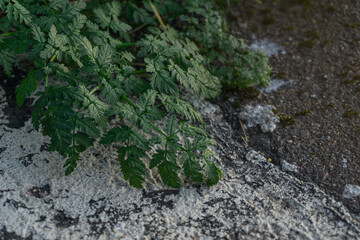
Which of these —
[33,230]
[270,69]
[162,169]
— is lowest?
[33,230]

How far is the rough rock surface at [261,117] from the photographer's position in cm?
259

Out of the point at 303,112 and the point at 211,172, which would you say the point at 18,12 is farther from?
the point at 303,112

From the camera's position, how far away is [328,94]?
2.77 m

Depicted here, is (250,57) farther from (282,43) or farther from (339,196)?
(339,196)

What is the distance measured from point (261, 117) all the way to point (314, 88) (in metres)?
0.48

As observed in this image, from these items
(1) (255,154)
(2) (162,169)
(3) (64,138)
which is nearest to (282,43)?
(1) (255,154)

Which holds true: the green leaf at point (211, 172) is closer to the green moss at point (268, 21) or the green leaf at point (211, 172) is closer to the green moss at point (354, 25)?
the green moss at point (268, 21)

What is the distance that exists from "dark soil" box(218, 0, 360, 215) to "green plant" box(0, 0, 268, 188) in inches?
11.8

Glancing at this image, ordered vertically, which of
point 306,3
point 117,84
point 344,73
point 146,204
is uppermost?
point 306,3

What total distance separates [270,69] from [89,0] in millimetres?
1305

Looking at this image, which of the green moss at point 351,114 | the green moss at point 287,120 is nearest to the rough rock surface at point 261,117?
the green moss at point 287,120

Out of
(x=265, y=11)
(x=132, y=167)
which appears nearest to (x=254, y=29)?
(x=265, y=11)

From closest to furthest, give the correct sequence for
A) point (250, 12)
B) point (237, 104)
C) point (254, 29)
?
1. point (237, 104)
2. point (254, 29)
3. point (250, 12)

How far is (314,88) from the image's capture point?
111 inches
